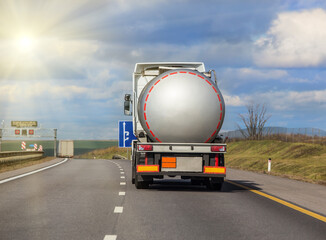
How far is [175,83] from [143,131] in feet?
6.04

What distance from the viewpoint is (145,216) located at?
28.1ft

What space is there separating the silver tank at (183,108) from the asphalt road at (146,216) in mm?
1529

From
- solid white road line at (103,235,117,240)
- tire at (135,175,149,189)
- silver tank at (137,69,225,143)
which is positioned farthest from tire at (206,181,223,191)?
solid white road line at (103,235,117,240)

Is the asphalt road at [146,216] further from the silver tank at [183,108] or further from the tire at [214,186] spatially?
the silver tank at [183,108]

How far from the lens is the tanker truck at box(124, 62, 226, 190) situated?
12797mm

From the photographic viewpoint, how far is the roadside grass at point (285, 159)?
923 inches

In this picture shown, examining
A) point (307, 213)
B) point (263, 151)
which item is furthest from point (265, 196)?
point (263, 151)

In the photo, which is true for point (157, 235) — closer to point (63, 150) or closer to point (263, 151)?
point (263, 151)

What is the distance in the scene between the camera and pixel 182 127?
1289cm

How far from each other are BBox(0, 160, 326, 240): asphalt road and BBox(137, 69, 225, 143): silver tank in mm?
1529

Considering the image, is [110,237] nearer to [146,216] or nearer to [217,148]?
[146,216]

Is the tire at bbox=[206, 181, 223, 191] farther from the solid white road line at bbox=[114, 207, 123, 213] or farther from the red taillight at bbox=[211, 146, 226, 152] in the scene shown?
the solid white road line at bbox=[114, 207, 123, 213]

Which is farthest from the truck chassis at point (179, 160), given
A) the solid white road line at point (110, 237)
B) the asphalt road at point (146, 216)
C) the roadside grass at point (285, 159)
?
the solid white road line at point (110, 237)

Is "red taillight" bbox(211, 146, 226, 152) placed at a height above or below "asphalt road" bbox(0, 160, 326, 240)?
above
